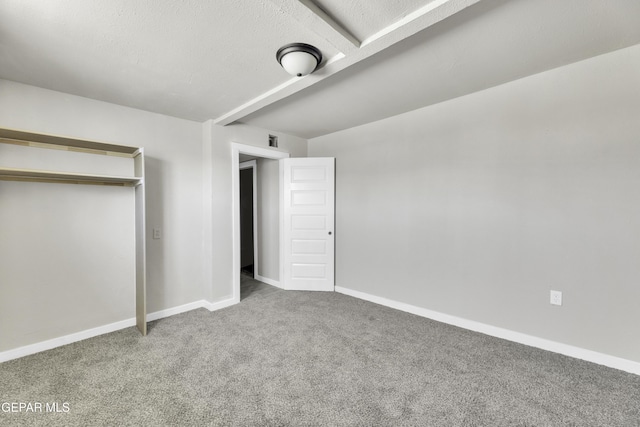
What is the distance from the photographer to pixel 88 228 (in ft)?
8.95

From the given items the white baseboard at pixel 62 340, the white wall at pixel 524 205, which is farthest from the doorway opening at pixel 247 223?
the white wall at pixel 524 205

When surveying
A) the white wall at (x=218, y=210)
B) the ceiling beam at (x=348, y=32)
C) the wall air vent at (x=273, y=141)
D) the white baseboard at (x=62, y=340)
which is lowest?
the white baseboard at (x=62, y=340)

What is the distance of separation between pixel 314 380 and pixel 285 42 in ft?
8.09

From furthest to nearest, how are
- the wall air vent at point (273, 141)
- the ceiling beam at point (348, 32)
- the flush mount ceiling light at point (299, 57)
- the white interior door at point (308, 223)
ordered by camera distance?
the white interior door at point (308, 223) → the wall air vent at point (273, 141) → the flush mount ceiling light at point (299, 57) → the ceiling beam at point (348, 32)

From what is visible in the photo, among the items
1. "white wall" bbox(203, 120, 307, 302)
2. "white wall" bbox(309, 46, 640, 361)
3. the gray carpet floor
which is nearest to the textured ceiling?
"white wall" bbox(309, 46, 640, 361)

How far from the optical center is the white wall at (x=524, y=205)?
215 cm

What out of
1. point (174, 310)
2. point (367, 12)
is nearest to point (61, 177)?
point (174, 310)

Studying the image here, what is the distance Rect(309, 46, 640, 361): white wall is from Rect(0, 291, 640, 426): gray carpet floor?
1.30 ft

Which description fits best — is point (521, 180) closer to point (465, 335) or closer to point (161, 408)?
point (465, 335)

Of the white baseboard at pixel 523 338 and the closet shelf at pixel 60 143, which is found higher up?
the closet shelf at pixel 60 143

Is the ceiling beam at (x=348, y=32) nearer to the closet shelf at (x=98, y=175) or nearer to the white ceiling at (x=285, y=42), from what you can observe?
Result: the white ceiling at (x=285, y=42)

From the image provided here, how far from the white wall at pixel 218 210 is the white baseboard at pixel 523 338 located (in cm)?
210

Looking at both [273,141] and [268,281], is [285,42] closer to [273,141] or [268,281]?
[273,141]

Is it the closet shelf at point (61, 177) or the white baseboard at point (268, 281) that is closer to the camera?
the closet shelf at point (61, 177)
